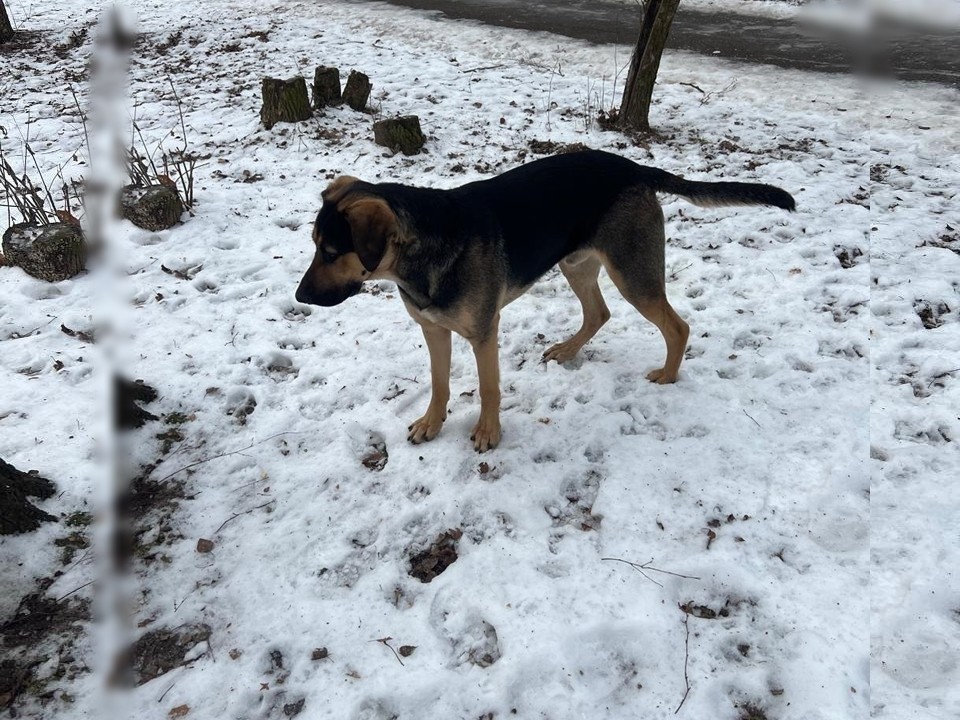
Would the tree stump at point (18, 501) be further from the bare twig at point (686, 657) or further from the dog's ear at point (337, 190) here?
the bare twig at point (686, 657)

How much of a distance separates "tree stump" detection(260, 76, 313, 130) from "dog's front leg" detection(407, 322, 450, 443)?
20.6 ft

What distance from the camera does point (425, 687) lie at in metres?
2.68

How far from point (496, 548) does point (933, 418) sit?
298 cm

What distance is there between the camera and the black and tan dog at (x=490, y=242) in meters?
3.28

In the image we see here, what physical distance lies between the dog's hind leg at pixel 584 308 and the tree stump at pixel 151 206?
4659 mm

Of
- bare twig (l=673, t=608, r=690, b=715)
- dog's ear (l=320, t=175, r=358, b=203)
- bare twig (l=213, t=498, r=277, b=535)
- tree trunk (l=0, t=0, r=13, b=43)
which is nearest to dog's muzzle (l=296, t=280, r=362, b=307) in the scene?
dog's ear (l=320, t=175, r=358, b=203)

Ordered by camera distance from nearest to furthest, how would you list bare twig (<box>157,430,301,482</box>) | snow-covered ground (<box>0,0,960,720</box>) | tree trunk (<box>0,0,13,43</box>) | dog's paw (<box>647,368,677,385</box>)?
snow-covered ground (<box>0,0,960,720</box>)
bare twig (<box>157,430,301,482</box>)
dog's paw (<box>647,368,677,385</box>)
tree trunk (<box>0,0,13,43</box>)

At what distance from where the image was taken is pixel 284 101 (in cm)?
863

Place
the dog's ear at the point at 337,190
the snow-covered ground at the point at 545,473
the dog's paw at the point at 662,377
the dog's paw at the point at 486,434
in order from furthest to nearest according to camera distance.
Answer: the dog's paw at the point at 662,377 → the dog's paw at the point at 486,434 → the dog's ear at the point at 337,190 → the snow-covered ground at the point at 545,473

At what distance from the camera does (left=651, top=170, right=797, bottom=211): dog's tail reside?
154 inches

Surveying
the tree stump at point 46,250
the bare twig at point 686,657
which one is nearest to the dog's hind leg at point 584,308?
the bare twig at point 686,657

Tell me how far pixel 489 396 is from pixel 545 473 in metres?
0.64

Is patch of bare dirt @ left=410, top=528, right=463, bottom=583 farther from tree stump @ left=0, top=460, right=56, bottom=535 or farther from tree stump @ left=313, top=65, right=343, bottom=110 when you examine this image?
tree stump @ left=313, top=65, right=343, bottom=110

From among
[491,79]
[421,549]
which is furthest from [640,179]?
[491,79]
